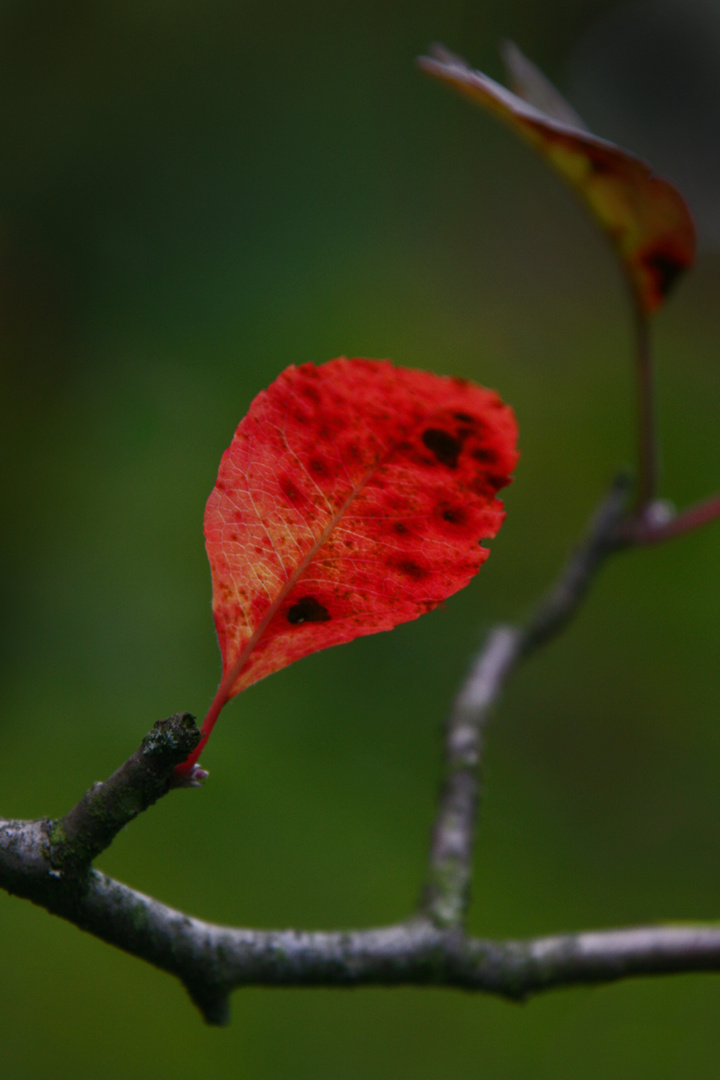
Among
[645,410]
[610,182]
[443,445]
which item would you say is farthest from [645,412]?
[443,445]

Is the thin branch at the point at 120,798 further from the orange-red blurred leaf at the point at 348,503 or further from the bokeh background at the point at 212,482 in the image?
the bokeh background at the point at 212,482

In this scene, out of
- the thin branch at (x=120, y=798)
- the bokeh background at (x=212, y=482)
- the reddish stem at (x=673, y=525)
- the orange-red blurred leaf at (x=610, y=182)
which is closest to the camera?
the thin branch at (x=120, y=798)

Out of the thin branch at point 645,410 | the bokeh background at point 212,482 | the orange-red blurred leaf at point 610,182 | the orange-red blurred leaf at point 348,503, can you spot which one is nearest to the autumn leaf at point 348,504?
the orange-red blurred leaf at point 348,503

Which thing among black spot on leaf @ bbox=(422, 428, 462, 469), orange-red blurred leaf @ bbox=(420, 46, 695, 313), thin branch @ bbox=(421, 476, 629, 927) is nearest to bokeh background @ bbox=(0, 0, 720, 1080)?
thin branch @ bbox=(421, 476, 629, 927)

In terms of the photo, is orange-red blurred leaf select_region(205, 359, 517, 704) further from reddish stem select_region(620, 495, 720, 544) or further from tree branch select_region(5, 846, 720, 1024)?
reddish stem select_region(620, 495, 720, 544)

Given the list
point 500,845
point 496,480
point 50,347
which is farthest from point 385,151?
point 496,480

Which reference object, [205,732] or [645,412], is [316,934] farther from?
[645,412]

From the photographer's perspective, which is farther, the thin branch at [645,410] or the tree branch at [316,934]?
the thin branch at [645,410]
